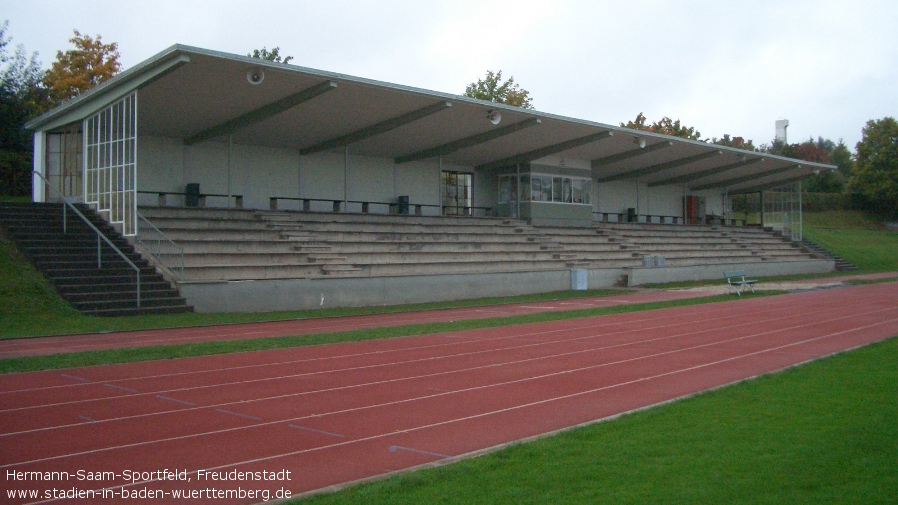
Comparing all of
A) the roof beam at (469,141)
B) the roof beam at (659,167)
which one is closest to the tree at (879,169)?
the roof beam at (659,167)

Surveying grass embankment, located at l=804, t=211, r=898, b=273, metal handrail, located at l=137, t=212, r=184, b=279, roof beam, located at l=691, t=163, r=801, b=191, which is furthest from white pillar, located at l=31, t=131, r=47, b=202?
grass embankment, located at l=804, t=211, r=898, b=273

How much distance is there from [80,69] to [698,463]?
48.5 m

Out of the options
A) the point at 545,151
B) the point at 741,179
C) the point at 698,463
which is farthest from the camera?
the point at 741,179

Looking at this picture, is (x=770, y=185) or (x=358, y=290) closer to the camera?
(x=358, y=290)

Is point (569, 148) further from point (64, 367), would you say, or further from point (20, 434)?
point (20, 434)

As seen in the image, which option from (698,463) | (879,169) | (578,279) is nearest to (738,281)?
(578,279)

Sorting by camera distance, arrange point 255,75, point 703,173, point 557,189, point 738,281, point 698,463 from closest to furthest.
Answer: point 698,463 < point 255,75 < point 738,281 < point 557,189 < point 703,173

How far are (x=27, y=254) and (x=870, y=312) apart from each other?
72.5ft

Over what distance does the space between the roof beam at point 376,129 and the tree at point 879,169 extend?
53.0 meters

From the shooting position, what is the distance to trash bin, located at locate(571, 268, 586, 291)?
1161 inches

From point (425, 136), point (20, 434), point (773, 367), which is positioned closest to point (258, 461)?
point (20, 434)

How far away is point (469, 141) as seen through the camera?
31.4 metres

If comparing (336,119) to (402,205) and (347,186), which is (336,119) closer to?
(347,186)

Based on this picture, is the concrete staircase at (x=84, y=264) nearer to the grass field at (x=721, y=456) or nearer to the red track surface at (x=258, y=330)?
the red track surface at (x=258, y=330)
